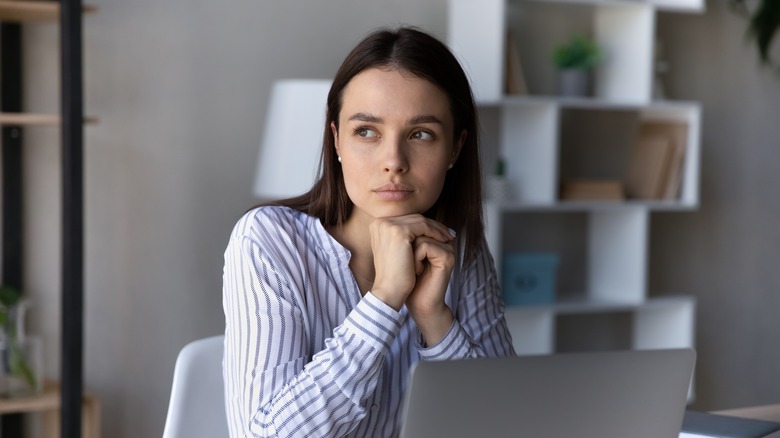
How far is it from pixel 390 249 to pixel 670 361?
0.45 m

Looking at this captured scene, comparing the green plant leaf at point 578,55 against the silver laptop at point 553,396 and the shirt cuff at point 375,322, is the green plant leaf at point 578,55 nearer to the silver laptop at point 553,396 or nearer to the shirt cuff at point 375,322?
the shirt cuff at point 375,322

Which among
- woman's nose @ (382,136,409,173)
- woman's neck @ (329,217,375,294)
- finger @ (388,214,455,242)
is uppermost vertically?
woman's nose @ (382,136,409,173)

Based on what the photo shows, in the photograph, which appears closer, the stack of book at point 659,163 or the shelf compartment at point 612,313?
the shelf compartment at point 612,313

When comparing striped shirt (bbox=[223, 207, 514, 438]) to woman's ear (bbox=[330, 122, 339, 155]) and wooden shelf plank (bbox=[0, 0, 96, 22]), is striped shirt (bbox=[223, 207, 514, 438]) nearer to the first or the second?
woman's ear (bbox=[330, 122, 339, 155])

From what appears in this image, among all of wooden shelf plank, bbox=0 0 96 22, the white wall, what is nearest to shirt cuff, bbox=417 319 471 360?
wooden shelf plank, bbox=0 0 96 22

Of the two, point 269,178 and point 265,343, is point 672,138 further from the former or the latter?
point 265,343

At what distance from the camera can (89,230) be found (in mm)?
2932

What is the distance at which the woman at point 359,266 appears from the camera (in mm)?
1198

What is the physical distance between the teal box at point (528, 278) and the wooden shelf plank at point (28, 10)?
1.68m

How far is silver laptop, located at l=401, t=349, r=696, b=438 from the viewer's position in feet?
2.57

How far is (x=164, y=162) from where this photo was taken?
9.95ft

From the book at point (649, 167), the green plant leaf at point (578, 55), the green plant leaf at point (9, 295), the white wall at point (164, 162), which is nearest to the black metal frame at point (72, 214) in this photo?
the green plant leaf at point (9, 295)

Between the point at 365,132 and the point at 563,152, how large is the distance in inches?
101

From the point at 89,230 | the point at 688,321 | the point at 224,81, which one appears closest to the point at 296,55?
the point at 224,81
